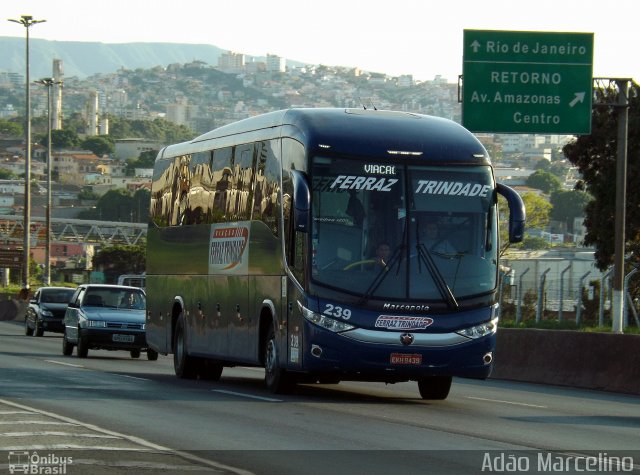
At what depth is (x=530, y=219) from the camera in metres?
115

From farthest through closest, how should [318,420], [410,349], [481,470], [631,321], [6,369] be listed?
[631,321] → [6,369] → [410,349] → [318,420] → [481,470]

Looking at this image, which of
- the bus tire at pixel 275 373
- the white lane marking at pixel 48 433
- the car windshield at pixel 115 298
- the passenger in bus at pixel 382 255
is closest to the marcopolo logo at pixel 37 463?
the white lane marking at pixel 48 433

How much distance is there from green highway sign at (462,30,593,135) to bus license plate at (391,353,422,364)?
1267 cm

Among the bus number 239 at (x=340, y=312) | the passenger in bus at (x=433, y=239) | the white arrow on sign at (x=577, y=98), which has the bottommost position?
the bus number 239 at (x=340, y=312)

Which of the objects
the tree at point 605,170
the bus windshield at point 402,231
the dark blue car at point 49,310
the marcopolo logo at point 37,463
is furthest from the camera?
the tree at point 605,170

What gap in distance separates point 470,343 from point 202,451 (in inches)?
259

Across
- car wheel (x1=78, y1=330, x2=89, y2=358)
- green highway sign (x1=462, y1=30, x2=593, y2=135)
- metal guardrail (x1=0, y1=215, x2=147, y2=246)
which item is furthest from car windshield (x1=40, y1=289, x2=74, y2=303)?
metal guardrail (x1=0, y1=215, x2=147, y2=246)

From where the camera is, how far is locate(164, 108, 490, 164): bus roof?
1948 cm

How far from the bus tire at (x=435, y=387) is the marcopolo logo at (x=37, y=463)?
8.78 meters

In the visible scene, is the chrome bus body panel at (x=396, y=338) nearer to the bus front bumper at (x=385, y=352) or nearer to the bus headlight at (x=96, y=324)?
the bus front bumper at (x=385, y=352)

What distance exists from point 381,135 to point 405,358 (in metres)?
2.84

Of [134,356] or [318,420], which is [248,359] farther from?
[134,356]

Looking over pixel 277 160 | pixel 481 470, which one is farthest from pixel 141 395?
pixel 481 470

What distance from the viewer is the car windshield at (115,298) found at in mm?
34406
